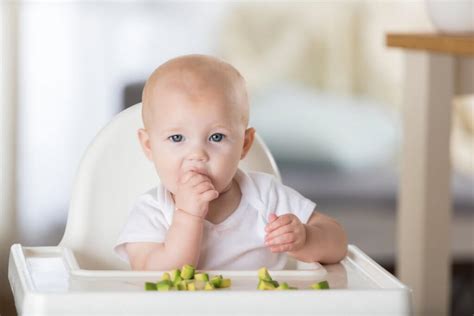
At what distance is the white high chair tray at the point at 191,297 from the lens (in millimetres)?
922

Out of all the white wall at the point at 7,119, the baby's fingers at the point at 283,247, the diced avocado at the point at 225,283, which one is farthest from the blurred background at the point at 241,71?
the diced avocado at the point at 225,283

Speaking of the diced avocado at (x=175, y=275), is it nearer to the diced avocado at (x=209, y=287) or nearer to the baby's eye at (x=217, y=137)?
the diced avocado at (x=209, y=287)

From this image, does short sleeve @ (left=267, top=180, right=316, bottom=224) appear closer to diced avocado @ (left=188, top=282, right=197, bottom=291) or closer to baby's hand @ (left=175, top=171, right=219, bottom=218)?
baby's hand @ (left=175, top=171, right=219, bottom=218)

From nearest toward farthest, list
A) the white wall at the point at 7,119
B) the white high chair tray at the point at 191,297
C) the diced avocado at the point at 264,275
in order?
the white high chair tray at the point at 191,297 → the diced avocado at the point at 264,275 → the white wall at the point at 7,119

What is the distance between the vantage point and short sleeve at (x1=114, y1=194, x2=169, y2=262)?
1.19 m

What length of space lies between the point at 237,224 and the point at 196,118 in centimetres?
17

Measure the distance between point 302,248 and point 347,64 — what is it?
9.24 ft

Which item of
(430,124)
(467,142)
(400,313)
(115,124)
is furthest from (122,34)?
(400,313)

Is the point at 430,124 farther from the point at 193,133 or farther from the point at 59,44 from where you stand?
the point at 59,44

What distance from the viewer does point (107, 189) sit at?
1359 mm

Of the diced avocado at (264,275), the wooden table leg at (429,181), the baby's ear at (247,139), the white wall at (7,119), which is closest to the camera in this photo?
the diced avocado at (264,275)

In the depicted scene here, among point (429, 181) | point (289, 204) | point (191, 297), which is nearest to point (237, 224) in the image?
point (289, 204)

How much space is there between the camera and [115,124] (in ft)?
4.51

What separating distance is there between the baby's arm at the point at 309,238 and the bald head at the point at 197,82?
138 mm
